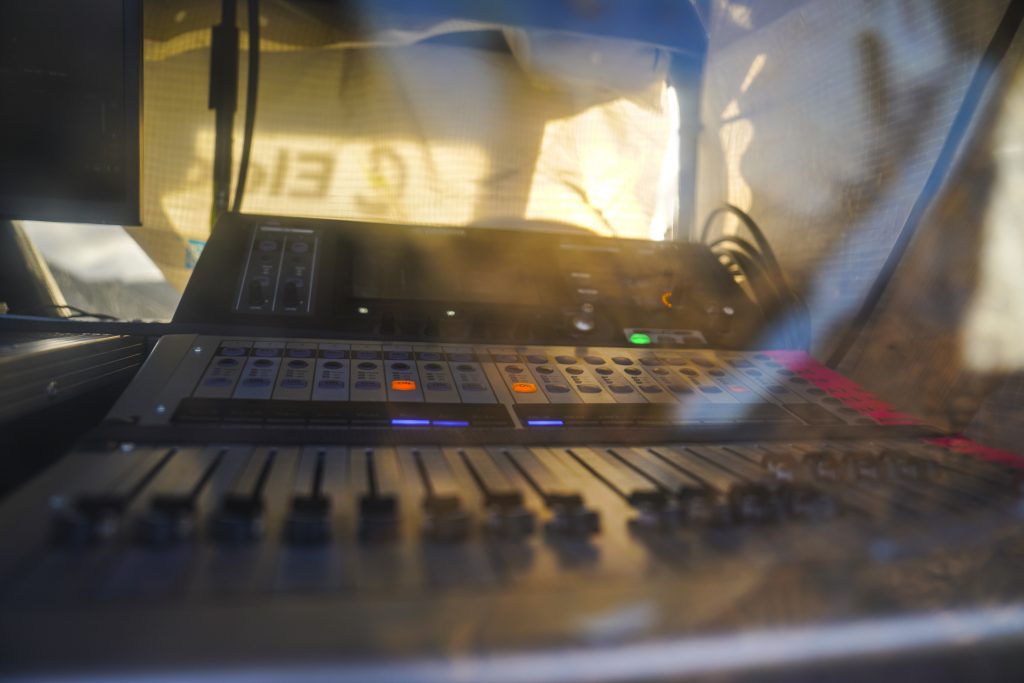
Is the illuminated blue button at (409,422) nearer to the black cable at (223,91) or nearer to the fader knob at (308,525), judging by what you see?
the fader knob at (308,525)

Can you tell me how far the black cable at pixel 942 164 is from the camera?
1140mm

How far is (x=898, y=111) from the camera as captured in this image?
1378 millimetres

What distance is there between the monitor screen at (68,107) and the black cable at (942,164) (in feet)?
4.88

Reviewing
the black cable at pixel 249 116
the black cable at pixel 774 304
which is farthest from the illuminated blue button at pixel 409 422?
the black cable at pixel 249 116

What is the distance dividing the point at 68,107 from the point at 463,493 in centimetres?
105

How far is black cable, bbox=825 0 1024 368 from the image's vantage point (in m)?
1.14

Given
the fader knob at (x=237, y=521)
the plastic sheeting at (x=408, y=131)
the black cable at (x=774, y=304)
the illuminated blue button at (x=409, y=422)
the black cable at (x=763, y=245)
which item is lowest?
the illuminated blue button at (x=409, y=422)

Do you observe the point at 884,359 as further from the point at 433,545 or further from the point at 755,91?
the point at 433,545

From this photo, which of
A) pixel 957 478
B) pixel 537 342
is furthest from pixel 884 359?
pixel 537 342

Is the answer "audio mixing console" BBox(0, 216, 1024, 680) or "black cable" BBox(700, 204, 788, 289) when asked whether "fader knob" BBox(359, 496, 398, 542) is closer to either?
"audio mixing console" BBox(0, 216, 1024, 680)

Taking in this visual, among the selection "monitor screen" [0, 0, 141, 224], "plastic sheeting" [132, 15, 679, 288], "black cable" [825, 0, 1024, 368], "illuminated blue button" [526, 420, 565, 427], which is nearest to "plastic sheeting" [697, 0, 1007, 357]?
"black cable" [825, 0, 1024, 368]

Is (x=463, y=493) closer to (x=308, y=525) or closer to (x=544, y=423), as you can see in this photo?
(x=308, y=525)

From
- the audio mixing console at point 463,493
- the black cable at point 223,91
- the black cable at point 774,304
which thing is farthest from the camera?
the black cable at point 223,91

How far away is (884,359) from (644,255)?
56cm
